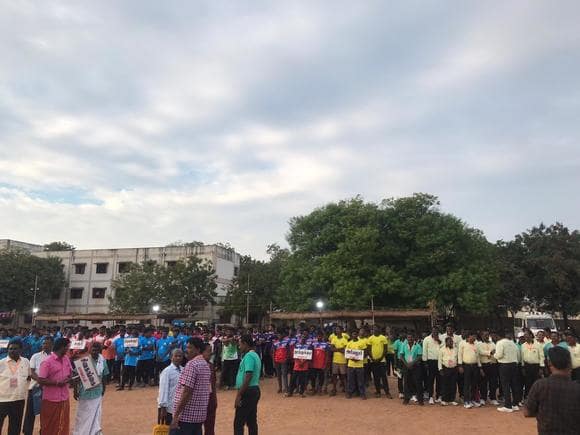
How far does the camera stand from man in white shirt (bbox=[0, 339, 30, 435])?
706cm

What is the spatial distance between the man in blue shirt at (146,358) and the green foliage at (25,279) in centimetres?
3124

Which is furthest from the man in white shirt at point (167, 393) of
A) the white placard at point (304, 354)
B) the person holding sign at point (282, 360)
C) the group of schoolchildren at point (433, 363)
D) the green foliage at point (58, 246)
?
the green foliage at point (58, 246)

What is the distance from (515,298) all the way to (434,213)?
941cm

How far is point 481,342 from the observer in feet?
41.5

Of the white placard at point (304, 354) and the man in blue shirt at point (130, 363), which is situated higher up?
the white placard at point (304, 354)

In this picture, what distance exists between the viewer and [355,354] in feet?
43.5

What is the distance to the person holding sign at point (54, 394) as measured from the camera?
6746 millimetres

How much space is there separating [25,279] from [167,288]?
14.1 m

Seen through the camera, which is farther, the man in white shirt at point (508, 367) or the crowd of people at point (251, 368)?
the man in white shirt at point (508, 367)

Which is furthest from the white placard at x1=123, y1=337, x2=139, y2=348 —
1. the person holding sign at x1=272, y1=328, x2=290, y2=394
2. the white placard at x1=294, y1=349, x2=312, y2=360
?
the white placard at x1=294, y1=349, x2=312, y2=360

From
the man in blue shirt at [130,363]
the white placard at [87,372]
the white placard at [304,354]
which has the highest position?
the white placard at [87,372]

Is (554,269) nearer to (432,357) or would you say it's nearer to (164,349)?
(432,357)

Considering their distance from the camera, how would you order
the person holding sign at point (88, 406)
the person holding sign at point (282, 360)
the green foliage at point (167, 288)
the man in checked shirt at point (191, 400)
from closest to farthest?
the man in checked shirt at point (191, 400) < the person holding sign at point (88, 406) < the person holding sign at point (282, 360) < the green foliage at point (167, 288)

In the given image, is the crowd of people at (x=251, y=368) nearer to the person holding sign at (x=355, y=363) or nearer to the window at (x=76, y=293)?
the person holding sign at (x=355, y=363)
